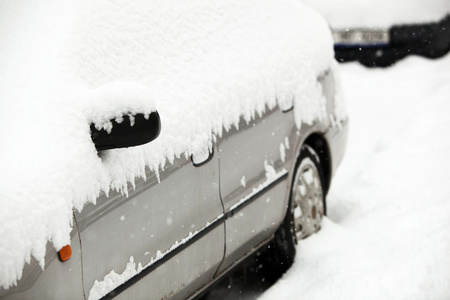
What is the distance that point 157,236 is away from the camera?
2596 mm

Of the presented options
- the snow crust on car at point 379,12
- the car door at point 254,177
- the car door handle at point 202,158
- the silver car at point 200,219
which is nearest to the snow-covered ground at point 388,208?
the silver car at point 200,219

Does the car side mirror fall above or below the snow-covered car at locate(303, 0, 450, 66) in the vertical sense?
above

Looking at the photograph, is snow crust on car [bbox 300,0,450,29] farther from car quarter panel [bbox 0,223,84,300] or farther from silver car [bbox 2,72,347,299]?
car quarter panel [bbox 0,223,84,300]

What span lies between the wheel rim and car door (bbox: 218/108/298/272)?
0.23 m

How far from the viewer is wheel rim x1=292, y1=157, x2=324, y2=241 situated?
3.80m

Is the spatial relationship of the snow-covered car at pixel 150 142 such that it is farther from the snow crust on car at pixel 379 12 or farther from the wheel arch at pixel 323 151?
the snow crust on car at pixel 379 12

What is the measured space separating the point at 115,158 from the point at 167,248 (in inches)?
20.5

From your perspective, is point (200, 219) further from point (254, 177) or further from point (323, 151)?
point (323, 151)

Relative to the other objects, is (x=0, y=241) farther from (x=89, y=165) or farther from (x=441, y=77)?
(x=441, y=77)

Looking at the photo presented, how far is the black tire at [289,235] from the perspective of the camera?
3734 millimetres

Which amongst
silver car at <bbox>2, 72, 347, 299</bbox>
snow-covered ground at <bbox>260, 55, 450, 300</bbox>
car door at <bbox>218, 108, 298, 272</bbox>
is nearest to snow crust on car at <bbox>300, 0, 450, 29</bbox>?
snow-covered ground at <bbox>260, 55, 450, 300</bbox>

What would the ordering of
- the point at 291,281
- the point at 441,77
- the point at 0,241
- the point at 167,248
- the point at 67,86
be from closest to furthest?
the point at 0,241, the point at 67,86, the point at 167,248, the point at 291,281, the point at 441,77

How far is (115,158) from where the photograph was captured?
235 centimetres

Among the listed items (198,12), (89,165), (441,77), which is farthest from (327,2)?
(89,165)
